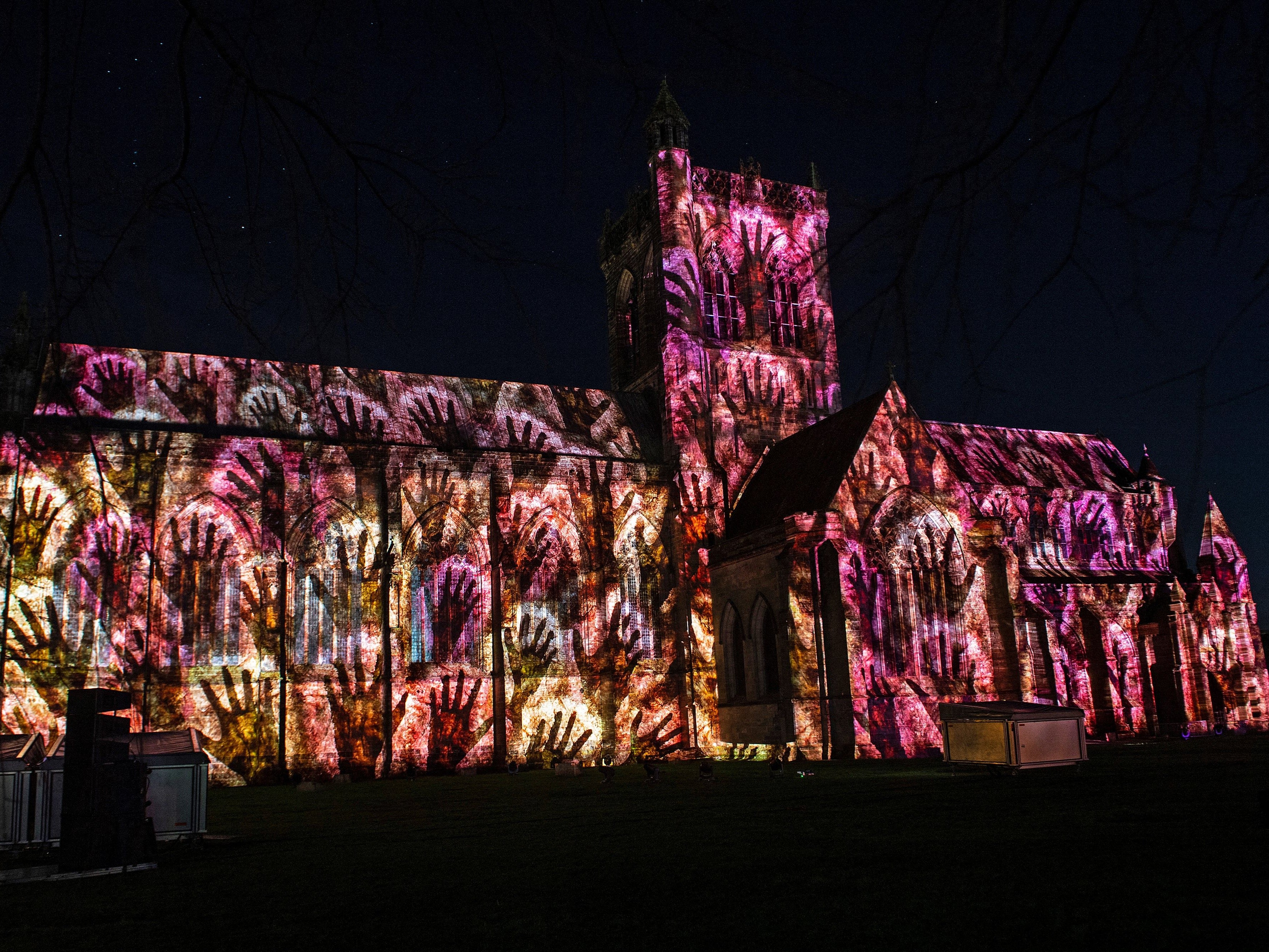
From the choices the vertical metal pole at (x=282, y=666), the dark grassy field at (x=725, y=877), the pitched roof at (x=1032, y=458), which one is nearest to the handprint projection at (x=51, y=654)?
the vertical metal pole at (x=282, y=666)

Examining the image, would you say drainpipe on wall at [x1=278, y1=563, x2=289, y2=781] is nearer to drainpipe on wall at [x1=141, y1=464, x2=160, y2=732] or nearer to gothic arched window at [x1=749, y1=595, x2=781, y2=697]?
drainpipe on wall at [x1=141, y1=464, x2=160, y2=732]

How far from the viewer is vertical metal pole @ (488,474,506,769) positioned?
30.8m

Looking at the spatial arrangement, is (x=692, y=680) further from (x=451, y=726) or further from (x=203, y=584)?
(x=203, y=584)

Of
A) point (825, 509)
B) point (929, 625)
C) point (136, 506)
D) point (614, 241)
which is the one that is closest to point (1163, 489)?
point (929, 625)

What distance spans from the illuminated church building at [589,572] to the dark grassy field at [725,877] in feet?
44.6

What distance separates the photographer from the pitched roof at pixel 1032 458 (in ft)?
136

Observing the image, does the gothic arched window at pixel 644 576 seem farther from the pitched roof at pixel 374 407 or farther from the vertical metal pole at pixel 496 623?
the vertical metal pole at pixel 496 623

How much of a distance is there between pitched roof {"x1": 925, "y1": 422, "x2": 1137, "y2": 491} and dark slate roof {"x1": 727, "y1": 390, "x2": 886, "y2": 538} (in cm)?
858

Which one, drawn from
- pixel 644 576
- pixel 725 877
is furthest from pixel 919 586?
pixel 725 877

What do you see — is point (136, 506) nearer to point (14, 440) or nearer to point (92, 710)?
point (92, 710)

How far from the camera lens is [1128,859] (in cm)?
805

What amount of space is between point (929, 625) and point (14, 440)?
2836cm

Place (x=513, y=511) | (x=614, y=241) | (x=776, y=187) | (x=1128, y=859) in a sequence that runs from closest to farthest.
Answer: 1. (x=1128, y=859)
2. (x=513, y=511)
3. (x=776, y=187)
4. (x=614, y=241)

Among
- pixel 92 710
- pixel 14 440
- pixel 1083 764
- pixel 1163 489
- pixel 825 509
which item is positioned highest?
pixel 1163 489
